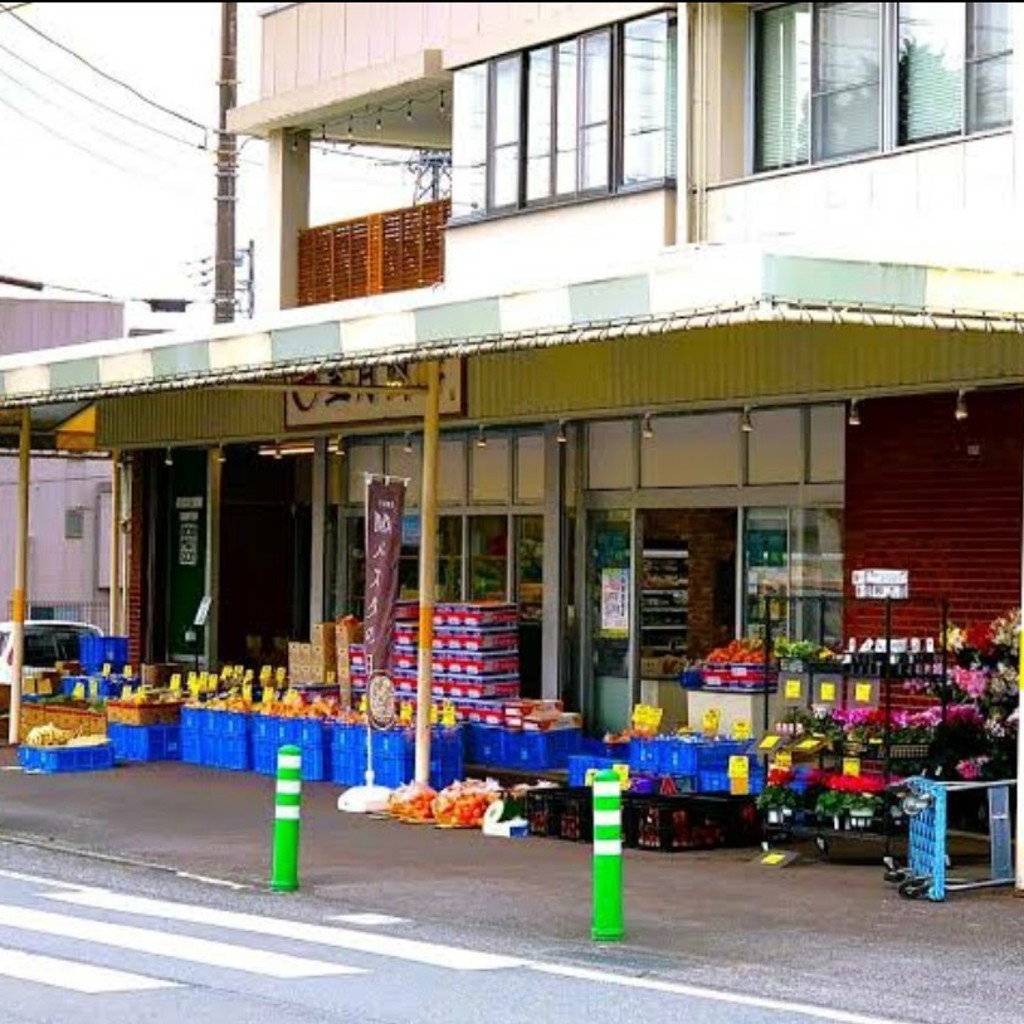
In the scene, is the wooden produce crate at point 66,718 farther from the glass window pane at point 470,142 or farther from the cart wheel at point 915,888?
the cart wheel at point 915,888

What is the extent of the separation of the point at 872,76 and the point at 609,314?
22.2ft

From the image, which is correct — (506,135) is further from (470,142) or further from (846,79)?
(846,79)

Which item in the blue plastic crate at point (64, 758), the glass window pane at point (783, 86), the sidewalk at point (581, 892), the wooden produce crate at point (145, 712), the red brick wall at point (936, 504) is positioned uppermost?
the glass window pane at point (783, 86)

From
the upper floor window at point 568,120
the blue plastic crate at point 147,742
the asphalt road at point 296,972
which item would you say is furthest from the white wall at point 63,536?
the asphalt road at point 296,972

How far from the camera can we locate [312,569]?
26.9 metres

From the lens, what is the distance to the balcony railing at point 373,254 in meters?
24.9

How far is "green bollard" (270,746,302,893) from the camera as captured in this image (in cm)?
1373

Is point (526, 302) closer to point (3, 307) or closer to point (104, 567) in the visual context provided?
point (3, 307)

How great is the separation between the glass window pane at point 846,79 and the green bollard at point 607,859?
9128 millimetres

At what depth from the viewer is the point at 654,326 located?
13758 mm

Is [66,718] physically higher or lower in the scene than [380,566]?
lower

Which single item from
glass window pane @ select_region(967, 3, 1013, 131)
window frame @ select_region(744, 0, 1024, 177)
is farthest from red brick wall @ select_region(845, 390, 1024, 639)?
glass window pane @ select_region(967, 3, 1013, 131)

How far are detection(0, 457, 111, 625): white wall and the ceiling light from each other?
35481 millimetres

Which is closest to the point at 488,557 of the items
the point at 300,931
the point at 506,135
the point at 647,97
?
the point at 506,135
